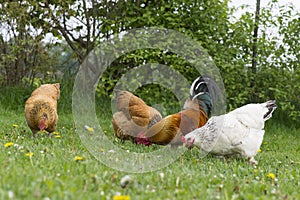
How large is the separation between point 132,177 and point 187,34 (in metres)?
6.14

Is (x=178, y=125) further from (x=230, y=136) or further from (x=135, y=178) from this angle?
(x=135, y=178)

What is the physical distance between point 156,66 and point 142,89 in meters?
0.66

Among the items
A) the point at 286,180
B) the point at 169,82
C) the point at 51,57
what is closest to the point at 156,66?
the point at 169,82

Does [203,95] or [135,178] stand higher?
[203,95]

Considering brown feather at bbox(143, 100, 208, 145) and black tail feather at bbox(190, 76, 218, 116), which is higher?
black tail feather at bbox(190, 76, 218, 116)

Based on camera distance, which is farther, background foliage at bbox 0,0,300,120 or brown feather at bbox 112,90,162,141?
background foliage at bbox 0,0,300,120

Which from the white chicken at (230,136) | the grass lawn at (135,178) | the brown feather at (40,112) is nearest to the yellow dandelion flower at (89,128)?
the grass lawn at (135,178)

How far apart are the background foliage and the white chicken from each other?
12.8ft

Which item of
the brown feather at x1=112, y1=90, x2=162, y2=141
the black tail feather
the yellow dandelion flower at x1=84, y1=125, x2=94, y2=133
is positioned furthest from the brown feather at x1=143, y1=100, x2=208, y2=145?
the yellow dandelion flower at x1=84, y1=125, x2=94, y2=133

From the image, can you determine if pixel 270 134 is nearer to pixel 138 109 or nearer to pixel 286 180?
pixel 138 109

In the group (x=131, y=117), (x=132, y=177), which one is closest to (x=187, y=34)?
(x=131, y=117)

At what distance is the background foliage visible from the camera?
898 centimetres

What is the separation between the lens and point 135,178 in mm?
3150

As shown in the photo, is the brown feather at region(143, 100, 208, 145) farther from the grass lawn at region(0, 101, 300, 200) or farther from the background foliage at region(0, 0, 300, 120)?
the background foliage at region(0, 0, 300, 120)
